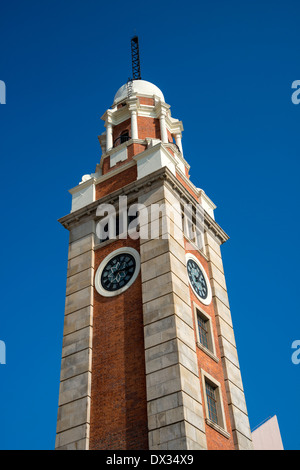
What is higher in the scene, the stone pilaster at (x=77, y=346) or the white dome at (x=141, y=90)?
the white dome at (x=141, y=90)

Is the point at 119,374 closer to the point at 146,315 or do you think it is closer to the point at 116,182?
the point at 146,315

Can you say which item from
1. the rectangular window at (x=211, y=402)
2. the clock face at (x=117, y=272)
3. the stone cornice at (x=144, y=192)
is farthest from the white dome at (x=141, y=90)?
the rectangular window at (x=211, y=402)

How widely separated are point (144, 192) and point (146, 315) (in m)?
7.30

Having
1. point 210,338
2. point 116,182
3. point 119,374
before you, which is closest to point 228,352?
point 210,338

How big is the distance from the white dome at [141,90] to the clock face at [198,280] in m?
13.9

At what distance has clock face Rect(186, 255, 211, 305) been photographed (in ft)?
105

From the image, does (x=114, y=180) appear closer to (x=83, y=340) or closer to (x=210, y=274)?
(x=210, y=274)

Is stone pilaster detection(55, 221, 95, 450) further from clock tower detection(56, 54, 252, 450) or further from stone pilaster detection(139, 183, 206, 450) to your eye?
stone pilaster detection(139, 183, 206, 450)

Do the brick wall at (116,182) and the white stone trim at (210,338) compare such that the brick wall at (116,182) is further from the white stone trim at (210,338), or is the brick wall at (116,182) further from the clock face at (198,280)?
the white stone trim at (210,338)

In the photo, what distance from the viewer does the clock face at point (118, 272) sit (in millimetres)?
31234

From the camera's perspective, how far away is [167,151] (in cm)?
3572

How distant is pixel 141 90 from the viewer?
43000 millimetres

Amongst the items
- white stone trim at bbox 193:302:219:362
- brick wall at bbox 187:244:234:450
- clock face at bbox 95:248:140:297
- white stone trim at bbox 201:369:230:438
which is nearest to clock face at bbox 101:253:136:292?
clock face at bbox 95:248:140:297
